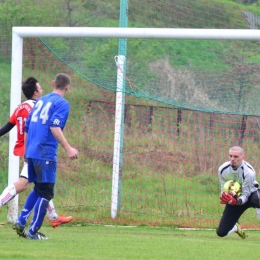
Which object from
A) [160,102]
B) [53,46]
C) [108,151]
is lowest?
[108,151]

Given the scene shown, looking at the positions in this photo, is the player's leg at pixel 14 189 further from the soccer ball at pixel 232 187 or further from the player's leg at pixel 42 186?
the soccer ball at pixel 232 187

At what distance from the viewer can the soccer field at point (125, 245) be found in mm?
8305

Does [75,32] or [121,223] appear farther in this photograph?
[121,223]

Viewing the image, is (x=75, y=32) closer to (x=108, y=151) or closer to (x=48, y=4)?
(x=108, y=151)

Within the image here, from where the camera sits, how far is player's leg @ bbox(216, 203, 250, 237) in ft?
36.5

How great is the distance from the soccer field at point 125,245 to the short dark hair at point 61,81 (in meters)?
1.80

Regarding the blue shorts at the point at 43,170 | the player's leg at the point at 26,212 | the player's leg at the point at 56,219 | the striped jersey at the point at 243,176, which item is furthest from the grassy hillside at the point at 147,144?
the blue shorts at the point at 43,170

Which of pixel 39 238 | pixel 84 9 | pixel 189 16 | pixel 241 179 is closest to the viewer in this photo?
pixel 39 238

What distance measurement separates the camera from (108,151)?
47.1 ft

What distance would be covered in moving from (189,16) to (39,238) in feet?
23.6

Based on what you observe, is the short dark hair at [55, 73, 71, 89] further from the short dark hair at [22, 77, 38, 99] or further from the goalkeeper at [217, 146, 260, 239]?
the goalkeeper at [217, 146, 260, 239]

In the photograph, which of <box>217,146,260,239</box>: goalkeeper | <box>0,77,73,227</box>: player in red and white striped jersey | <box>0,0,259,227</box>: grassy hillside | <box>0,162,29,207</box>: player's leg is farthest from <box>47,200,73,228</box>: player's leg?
<box>0,0,259,227</box>: grassy hillside

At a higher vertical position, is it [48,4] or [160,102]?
[48,4]

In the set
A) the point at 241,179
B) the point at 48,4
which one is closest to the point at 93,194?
the point at 241,179
